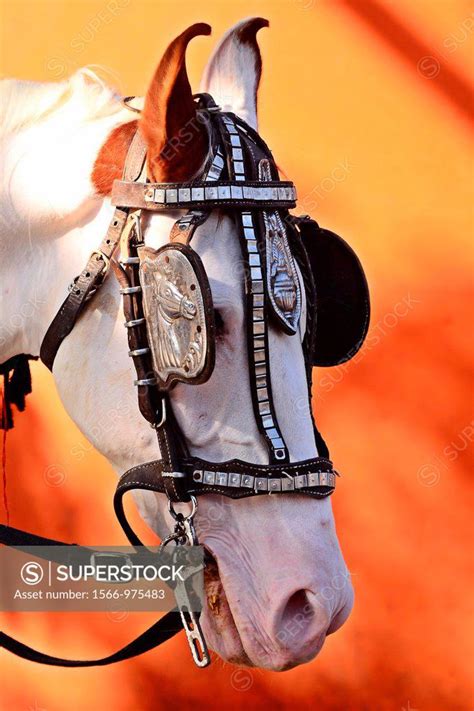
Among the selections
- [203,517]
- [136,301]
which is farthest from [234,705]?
[136,301]

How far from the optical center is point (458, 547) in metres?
2.57

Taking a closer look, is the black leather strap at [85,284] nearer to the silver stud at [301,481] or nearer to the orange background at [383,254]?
the silver stud at [301,481]

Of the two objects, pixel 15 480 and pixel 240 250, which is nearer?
pixel 240 250

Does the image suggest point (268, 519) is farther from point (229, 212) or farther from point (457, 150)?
point (457, 150)

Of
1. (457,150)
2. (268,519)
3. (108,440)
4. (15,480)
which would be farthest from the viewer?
(15,480)

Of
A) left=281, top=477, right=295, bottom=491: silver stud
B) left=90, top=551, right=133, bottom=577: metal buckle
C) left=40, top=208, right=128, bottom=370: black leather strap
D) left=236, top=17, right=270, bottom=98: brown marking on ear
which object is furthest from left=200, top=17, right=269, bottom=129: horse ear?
left=90, top=551, right=133, bottom=577: metal buckle

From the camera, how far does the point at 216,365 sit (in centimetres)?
131

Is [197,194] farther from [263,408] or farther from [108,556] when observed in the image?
[108,556]

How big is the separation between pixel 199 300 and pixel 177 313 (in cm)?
6

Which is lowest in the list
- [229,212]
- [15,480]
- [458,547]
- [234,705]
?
[234,705]

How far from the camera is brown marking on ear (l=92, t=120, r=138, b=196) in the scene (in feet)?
4.73

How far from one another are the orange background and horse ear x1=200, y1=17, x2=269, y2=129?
951 mm

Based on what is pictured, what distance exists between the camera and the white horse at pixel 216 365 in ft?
4.16

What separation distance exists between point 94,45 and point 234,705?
2.04m
